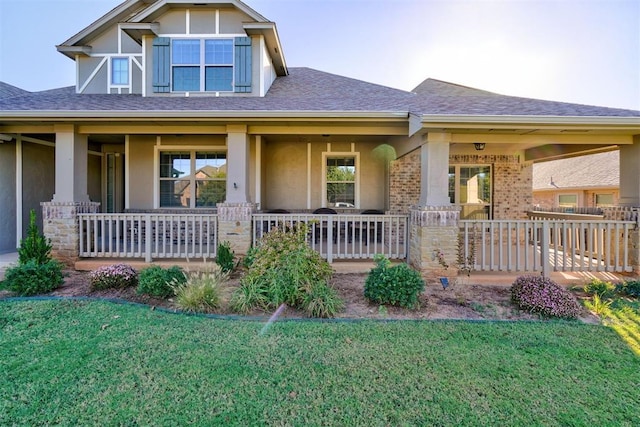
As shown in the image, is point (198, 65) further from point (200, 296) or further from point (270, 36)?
point (200, 296)

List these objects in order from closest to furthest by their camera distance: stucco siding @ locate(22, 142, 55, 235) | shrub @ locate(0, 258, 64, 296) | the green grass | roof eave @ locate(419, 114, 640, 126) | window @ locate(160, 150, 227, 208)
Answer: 1. the green grass
2. shrub @ locate(0, 258, 64, 296)
3. roof eave @ locate(419, 114, 640, 126)
4. stucco siding @ locate(22, 142, 55, 235)
5. window @ locate(160, 150, 227, 208)

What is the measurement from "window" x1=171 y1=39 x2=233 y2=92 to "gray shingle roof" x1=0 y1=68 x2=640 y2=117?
0.39 m

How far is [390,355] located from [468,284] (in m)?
3.34

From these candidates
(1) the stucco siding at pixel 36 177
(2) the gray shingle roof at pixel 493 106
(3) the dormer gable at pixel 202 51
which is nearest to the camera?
(2) the gray shingle roof at pixel 493 106

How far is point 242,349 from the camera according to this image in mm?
3486

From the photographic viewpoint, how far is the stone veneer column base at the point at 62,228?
22.4 feet

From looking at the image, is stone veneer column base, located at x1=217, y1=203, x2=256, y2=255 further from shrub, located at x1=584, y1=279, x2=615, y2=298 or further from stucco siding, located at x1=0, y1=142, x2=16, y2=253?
shrub, located at x1=584, y1=279, x2=615, y2=298

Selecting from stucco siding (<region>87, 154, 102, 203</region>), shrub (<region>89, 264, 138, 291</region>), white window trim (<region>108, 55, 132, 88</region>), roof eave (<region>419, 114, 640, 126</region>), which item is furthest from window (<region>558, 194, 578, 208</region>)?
stucco siding (<region>87, 154, 102, 203</region>)

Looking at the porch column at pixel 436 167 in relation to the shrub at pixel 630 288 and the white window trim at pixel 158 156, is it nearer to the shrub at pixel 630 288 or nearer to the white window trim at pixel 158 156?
the shrub at pixel 630 288

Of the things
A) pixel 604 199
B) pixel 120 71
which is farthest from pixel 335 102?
pixel 604 199

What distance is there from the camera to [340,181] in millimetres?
9672

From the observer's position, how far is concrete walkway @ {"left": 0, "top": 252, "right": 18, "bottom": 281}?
21.6 feet

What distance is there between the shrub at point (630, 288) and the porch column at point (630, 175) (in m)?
1.62

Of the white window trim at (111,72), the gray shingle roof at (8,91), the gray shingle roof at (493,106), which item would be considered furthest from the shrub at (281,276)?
the gray shingle roof at (8,91)
